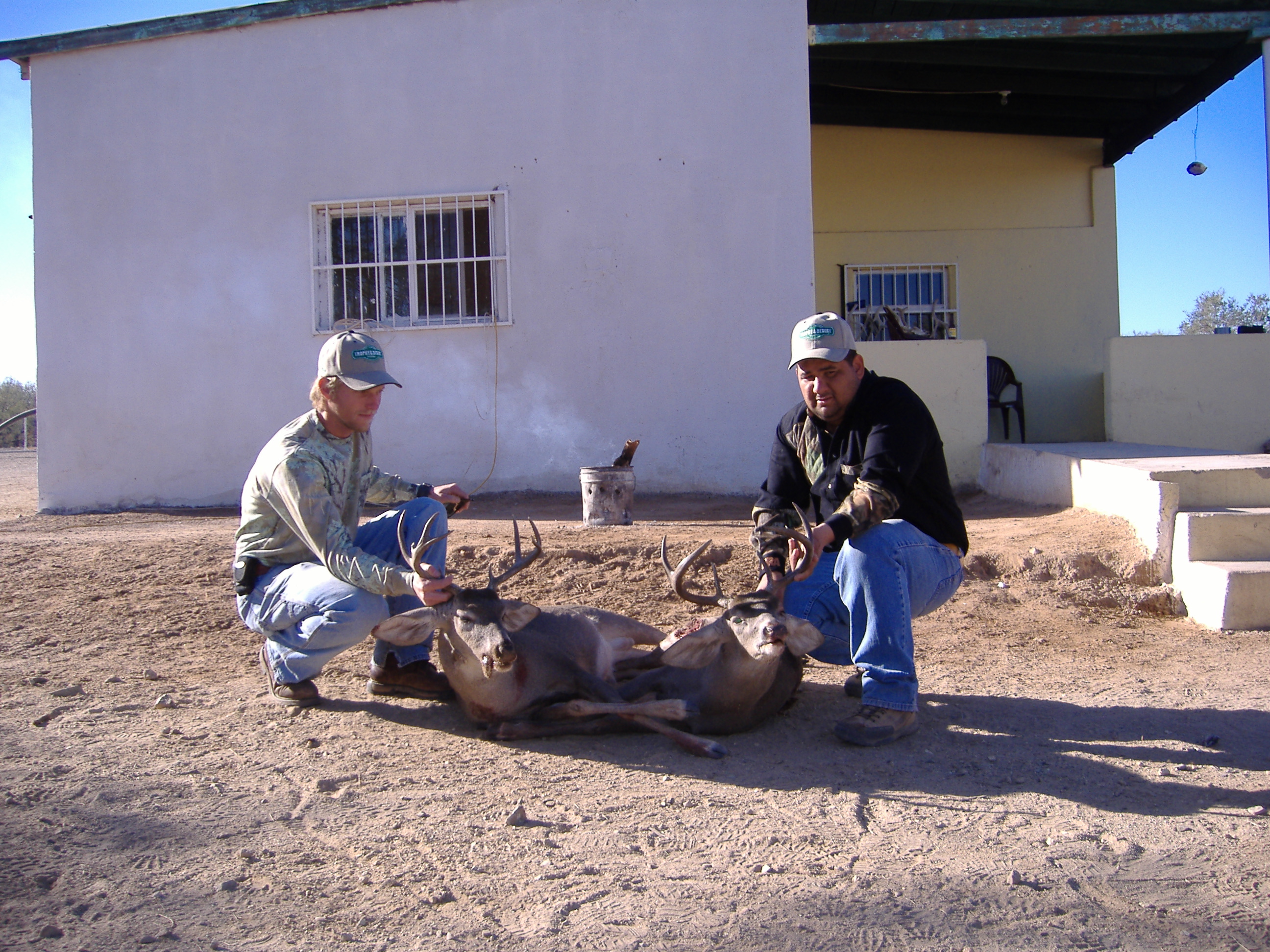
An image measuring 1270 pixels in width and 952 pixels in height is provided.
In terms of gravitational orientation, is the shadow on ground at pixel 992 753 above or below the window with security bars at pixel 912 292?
below

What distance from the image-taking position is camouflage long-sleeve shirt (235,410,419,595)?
158 inches

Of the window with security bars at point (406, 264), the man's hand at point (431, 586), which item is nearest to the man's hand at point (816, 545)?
the man's hand at point (431, 586)

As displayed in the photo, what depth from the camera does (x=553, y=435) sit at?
33.4ft

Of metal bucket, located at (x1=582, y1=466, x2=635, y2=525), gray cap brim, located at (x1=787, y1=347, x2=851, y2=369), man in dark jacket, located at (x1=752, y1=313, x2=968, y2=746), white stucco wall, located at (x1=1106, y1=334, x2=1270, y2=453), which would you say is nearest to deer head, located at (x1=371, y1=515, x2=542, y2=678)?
man in dark jacket, located at (x1=752, y1=313, x2=968, y2=746)

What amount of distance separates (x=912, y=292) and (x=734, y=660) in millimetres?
11065

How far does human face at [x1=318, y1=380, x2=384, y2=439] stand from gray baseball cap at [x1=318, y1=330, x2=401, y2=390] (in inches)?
1.6

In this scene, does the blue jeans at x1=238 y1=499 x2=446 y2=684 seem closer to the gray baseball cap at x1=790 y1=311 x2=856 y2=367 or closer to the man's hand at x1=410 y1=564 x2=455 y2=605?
the man's hand at x1=410 y1=564 x2=455 y2=605

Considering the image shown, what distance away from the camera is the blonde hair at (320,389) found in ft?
14.1

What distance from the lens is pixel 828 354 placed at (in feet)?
13.6

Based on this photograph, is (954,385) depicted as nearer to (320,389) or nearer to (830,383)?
(830,383)

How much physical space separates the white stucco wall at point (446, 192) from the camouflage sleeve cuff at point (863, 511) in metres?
5.94

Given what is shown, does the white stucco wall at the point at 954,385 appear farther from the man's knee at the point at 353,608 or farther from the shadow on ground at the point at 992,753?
the man's knee at the point at 353,608

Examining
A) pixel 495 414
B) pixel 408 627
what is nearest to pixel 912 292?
pixel 495 414

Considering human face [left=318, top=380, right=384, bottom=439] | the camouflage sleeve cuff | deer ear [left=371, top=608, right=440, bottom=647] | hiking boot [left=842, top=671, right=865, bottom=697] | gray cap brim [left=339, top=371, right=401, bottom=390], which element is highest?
gray cap brim [left=339, top=371, right=401, bottom=390]
